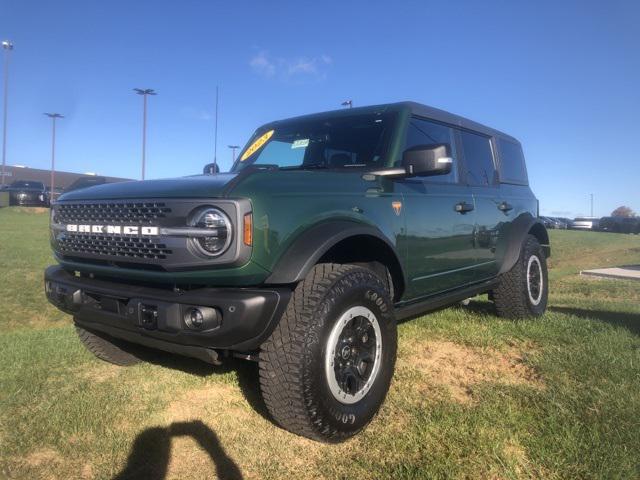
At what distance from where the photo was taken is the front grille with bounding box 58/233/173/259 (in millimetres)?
2541

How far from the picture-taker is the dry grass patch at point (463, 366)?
3334 mm

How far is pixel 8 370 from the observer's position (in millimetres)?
3564

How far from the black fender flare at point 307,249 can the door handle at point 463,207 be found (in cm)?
152

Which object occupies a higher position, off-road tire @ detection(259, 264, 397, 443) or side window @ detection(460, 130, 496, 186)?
side window @ detection(460, 130, 496, 186)

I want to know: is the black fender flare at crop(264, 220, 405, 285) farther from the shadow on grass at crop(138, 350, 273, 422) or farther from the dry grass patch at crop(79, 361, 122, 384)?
the dry grass patch at crop(79, 361, 122, 384)

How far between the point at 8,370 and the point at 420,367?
3.02 metres

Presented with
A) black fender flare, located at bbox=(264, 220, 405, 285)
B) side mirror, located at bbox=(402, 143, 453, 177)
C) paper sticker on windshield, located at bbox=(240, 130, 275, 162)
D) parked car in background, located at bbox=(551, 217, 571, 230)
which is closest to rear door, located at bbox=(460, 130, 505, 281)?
side mirror, located at bbox=(402, 143, 453, 177)

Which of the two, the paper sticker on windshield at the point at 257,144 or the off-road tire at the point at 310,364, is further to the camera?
the paper sticker on windshield at the point at 257,144

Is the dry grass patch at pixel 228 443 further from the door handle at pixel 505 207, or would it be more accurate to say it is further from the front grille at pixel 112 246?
the door handle at pixel 505 207

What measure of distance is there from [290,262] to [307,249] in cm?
12

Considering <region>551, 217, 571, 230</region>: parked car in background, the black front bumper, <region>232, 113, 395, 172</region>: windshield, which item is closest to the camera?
the black front bumper

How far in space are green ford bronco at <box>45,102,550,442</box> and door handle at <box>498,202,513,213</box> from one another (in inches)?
44.8

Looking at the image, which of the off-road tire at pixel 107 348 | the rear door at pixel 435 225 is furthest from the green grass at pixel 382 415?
the rear door at pixel 435 225

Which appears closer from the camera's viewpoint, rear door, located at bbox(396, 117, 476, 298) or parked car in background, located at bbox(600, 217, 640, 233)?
rear door, located at bbox(396, 117, 476, 298)
